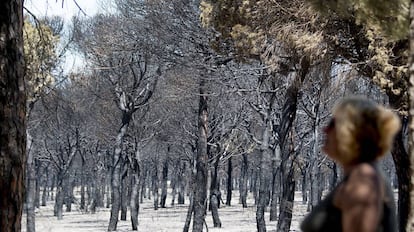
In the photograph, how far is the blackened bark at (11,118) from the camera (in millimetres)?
6008

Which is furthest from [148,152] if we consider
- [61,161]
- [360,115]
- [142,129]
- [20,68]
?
[360,115]

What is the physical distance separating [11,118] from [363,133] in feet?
12.7

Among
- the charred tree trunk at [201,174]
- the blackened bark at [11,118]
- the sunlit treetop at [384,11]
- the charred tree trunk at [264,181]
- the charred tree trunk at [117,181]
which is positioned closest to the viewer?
the sunlit treetop at [384,11]

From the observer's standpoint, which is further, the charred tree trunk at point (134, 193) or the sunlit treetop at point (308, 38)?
the charred tree trunk at point (134, 193)

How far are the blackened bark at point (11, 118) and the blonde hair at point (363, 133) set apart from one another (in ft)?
12.3

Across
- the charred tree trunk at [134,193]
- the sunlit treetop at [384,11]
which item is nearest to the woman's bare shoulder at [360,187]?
the sunlit treetop at [384,11]

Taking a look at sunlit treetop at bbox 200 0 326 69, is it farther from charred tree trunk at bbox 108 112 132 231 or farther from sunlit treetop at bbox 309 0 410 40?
charred tree trunk at bbox 108 112 132 231

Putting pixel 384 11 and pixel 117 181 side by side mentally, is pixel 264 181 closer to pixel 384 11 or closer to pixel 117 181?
pixel 117 181

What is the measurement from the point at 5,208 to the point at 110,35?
51.4ft

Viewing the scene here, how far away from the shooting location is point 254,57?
14.1 metres

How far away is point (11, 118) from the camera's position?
6082 millimetres

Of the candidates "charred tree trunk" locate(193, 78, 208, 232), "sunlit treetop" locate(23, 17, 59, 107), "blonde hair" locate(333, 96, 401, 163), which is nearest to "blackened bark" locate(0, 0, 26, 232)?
"blonde hair" locate(333, 96, 401, 163)

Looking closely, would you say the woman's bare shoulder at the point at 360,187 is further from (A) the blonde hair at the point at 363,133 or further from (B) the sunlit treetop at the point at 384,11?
(B) the sunlit treetop at the point at 384,11

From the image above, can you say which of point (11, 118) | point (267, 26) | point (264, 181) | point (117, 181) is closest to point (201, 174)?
point (264, 181)
